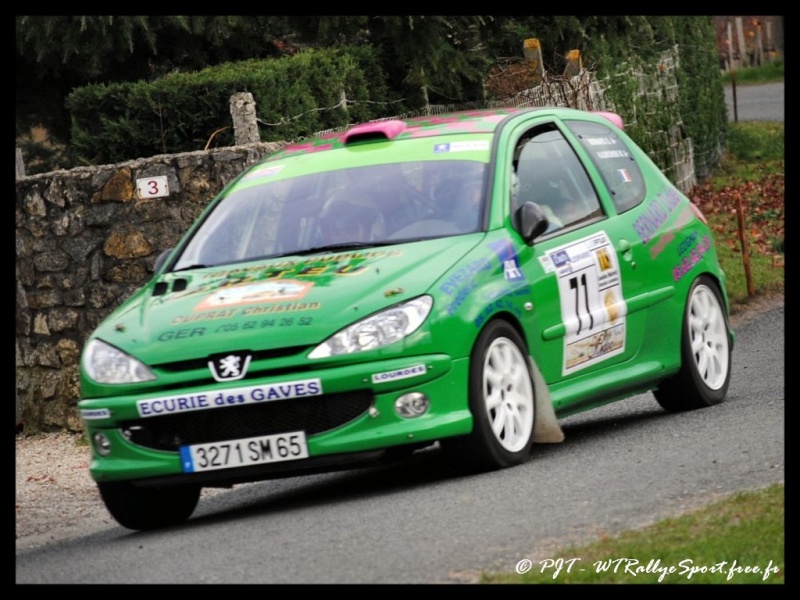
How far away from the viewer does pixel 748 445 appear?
800 cm


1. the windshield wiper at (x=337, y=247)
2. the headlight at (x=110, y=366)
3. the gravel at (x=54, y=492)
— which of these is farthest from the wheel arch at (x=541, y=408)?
the gravel at (x=54, y=492)

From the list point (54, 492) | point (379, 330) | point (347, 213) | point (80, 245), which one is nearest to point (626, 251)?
point (347, 213)

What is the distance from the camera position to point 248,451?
7.48m

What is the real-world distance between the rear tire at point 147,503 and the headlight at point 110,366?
485 mm

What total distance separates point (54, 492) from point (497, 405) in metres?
3.58

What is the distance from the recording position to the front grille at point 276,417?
747cm

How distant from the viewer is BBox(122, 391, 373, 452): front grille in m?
7.47

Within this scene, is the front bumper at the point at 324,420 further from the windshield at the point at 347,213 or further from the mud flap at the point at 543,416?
the windshield at the point at 347,213

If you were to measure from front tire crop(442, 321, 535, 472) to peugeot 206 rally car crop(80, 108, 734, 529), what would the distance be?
0.01 metres

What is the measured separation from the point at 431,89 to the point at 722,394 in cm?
854

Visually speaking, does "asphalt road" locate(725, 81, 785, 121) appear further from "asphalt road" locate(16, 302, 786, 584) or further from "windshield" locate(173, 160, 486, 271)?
"asphalt road" locate(16, 302, 786, 584)

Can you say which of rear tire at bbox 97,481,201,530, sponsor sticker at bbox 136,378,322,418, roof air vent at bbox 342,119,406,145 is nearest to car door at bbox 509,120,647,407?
roof air vent at bbox 342,119,406,145
